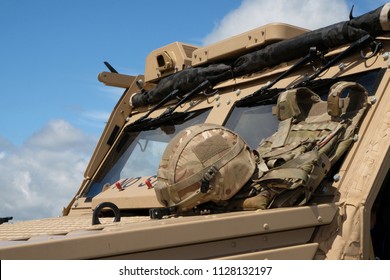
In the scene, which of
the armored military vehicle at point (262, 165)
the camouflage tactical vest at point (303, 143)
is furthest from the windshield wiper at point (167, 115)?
the camouflage tactical vest at point (303, 143)

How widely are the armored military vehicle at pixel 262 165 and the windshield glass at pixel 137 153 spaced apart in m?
0.02

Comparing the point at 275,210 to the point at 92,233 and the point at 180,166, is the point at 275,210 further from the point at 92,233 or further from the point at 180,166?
the point at 92,233

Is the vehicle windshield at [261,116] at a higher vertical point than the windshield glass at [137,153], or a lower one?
higher

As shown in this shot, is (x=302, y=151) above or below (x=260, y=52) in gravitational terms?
below

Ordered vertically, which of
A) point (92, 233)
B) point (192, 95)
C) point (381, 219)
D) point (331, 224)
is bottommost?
point (381, 219)

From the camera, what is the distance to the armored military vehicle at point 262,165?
2.62 m

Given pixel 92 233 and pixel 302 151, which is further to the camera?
pixel 302 151

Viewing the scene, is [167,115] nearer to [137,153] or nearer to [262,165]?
[137,153]

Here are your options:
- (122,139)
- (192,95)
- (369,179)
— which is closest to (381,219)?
(369,179)

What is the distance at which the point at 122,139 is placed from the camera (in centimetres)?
553

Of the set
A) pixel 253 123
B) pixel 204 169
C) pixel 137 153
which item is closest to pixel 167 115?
pixel 137 153

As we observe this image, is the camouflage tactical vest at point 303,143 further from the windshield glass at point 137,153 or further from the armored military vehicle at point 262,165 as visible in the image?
the windshield glass at point 137,153

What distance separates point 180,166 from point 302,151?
0.63 metres

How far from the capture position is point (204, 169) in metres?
3.06
